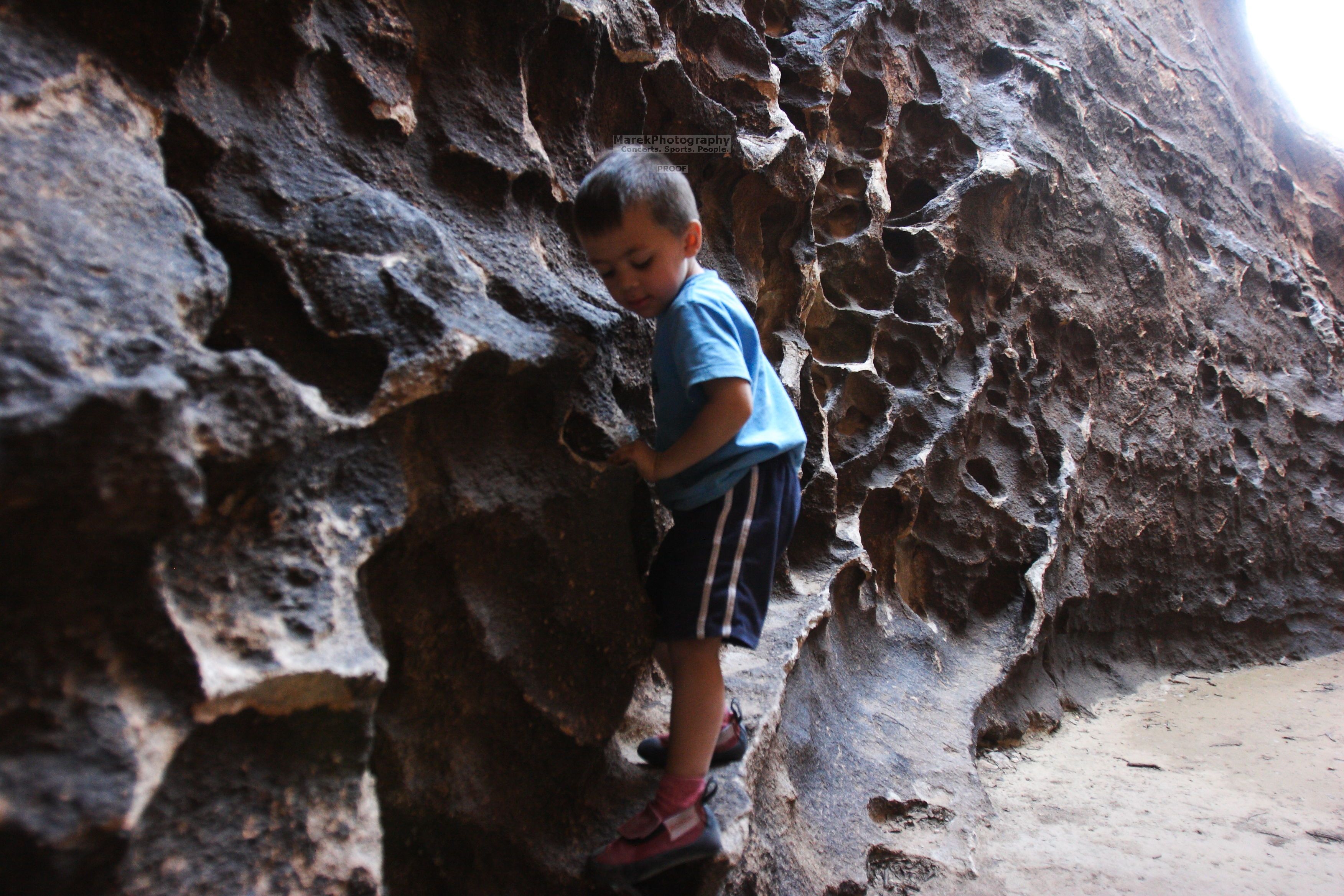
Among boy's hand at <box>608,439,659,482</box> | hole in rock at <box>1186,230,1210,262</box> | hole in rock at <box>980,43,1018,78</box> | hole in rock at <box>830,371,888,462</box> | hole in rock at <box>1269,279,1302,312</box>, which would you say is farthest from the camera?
hole in rock at <box>1269,279,1302,312</box>

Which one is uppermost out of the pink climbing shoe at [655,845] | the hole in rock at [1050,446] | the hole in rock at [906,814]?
the hole in rock at [1050,446]

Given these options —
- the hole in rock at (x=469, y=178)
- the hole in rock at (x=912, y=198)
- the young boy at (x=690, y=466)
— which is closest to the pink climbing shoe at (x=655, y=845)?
the young boy at (x=690, y=466)

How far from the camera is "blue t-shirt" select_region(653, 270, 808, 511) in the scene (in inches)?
45.6

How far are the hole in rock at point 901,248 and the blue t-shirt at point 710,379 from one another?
1.39 meters

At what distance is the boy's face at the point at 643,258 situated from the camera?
119 centimetres

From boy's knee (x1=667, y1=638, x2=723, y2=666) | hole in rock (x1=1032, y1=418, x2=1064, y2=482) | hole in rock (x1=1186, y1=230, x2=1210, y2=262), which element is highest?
hole in rock (x1=1186, y1=230, x2=1210, y2=262)

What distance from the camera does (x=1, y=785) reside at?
0.59 metres

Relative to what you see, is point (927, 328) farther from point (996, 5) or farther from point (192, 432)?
point (192, 432)

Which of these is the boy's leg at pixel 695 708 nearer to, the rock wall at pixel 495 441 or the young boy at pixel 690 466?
the young boy at pixel 690 466

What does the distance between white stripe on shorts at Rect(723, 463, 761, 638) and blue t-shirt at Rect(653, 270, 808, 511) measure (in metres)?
0.02

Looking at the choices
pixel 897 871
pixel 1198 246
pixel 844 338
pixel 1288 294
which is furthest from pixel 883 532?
pixel 1288 294

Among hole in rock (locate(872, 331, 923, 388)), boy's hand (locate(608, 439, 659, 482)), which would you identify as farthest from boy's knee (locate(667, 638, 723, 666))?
hole in rock (locate(872, 331, 923, 388))

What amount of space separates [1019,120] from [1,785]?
3088mm

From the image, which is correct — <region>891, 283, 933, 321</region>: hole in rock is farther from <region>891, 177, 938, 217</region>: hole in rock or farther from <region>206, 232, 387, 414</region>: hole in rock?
<region>206, 232, 387, 414</region>: hole in rock
